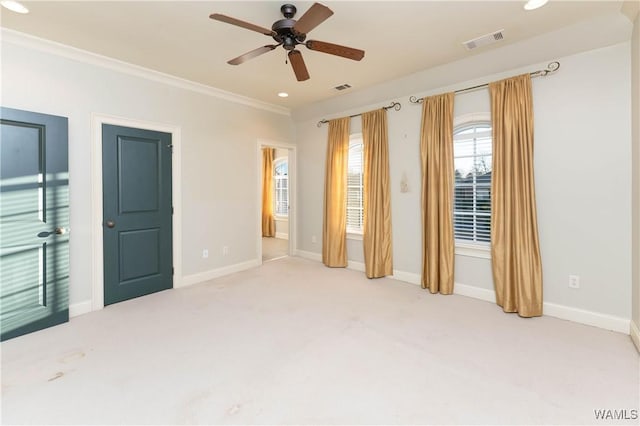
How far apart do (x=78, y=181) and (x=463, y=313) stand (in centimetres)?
437

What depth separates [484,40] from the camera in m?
2.97

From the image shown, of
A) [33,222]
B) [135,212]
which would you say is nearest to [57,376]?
[33,222]

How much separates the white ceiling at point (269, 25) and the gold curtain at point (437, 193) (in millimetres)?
606

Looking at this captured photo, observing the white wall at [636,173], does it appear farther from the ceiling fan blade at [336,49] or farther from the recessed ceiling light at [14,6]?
the recessed ceiling light at [14,6]

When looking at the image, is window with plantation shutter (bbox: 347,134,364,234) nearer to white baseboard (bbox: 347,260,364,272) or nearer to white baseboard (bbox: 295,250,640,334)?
white baseboard (bbox: 347,260,364,272)

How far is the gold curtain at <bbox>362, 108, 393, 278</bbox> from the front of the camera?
4414mm

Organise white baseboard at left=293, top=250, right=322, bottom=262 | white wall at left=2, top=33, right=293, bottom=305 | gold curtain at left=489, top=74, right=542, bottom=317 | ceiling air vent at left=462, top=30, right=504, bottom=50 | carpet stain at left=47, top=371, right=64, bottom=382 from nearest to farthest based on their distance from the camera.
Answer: carpet stain at left=47, top=371, right=64, bottom=382
ceiling air vent at left=462, top=30, right=504, bottom=50
white wall at left=2, top=33, right=293, bottom=305
gold curtain at left=489, top=74, right=542, bottom=317
white baseboard at left=293, top=250, right=322, bottom=262

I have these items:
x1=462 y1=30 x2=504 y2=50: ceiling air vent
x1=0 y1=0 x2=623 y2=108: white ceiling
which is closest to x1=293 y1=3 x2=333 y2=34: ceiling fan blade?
x1=0 y1=0 x2=623 y2=108: white ceiling

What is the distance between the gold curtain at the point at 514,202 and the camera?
3.14 metres

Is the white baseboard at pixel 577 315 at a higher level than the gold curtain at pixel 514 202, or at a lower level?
lower

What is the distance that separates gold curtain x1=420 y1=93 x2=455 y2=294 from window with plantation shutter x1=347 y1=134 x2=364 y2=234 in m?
1.23

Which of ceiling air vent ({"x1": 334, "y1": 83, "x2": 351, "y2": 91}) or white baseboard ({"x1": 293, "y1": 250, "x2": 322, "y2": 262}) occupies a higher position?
ceiling air vent ({"x1": 334, "y1": 83, "x2": 351, "y2": 91})

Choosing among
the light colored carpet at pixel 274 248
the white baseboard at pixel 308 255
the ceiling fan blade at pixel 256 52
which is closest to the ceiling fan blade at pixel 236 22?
the ceiling fan blade at pixel 256 52

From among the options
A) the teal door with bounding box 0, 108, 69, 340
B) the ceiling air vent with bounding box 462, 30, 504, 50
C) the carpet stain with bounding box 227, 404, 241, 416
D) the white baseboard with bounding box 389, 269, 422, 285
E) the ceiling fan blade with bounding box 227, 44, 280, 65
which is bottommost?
the carpet stain with bounding box 227, 404, 241, 416
